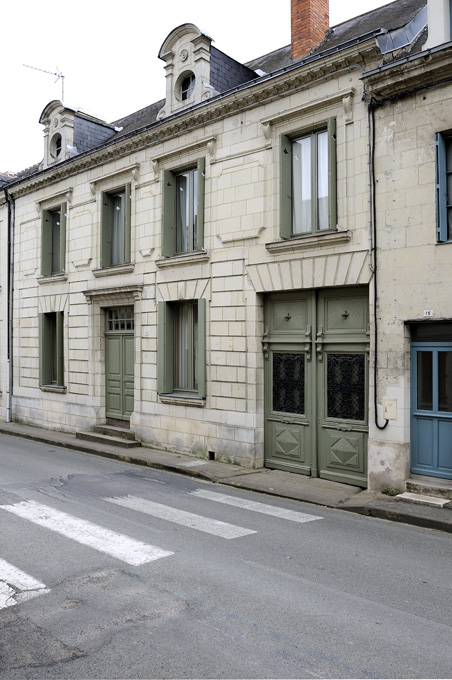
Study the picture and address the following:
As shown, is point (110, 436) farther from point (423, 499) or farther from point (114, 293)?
point (423, 499)

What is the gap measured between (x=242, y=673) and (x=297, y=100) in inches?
366

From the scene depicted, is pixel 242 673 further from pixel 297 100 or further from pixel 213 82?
pixel 213 82

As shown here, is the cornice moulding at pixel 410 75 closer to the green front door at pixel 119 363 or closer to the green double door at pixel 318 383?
the green double door at pixel 318 383

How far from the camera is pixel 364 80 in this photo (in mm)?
9266

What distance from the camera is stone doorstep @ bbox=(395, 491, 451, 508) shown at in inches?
313

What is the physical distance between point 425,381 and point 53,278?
11.0m

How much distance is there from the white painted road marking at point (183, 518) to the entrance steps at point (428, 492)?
8.69 feet

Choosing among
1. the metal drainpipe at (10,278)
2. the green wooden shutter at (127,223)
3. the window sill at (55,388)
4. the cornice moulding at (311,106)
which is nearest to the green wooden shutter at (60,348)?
the window sill at (55,388)

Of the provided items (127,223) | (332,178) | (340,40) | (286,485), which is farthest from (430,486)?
(340,40)

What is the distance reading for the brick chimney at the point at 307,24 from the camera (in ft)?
42.5

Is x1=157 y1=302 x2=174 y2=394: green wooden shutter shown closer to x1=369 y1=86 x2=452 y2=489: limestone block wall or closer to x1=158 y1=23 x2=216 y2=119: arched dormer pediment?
x1=158 y1=23 x2=216 y2=119: arched dormer pediment

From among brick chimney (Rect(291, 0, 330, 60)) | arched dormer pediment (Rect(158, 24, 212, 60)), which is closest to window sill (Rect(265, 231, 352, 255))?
arched dormer pediment (Rect(158, 24, 212, 60))

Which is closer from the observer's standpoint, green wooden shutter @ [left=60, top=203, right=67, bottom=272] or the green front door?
the green front door

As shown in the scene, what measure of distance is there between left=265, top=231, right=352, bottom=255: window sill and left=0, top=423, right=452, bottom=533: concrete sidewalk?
4080 mm
